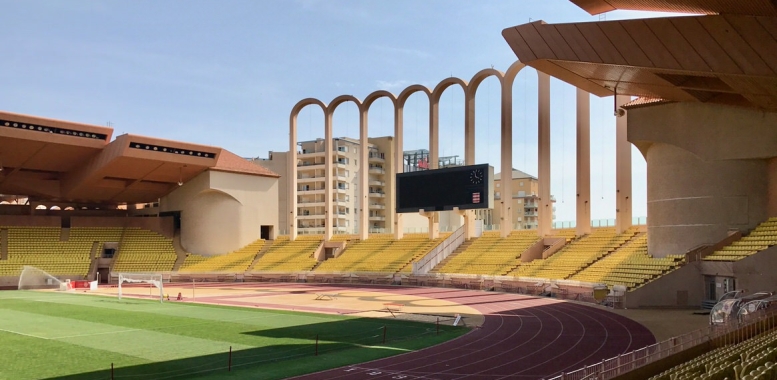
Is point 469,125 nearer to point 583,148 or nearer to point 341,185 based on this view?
point 583,148

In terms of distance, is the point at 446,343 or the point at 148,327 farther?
the point at 148,327

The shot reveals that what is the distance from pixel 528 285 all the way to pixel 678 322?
54.4 feet

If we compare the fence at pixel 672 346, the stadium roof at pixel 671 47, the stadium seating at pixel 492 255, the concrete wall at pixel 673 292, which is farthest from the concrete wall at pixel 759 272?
the stadium seating at pixel 492 255

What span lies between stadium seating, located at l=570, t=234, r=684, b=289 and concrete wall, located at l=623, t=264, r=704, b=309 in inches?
30.4

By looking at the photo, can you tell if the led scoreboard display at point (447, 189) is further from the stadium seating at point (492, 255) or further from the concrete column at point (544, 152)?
the stadium seating at point (492, 255)

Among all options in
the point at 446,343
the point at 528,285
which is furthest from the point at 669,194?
the point at 446,343

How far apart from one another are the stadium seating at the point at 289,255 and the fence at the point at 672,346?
4548cm

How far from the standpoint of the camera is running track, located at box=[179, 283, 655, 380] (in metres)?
18.9

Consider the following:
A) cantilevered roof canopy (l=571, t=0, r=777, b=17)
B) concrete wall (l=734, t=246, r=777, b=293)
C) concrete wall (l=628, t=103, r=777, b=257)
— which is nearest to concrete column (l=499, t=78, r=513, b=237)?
concrete wall (l=628, t=103, r=777, b=257)

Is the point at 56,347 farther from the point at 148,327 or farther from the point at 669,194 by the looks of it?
the point at 669,194

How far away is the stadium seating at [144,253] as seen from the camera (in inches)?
2542

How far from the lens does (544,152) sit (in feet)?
167

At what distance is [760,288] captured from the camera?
3080 cm

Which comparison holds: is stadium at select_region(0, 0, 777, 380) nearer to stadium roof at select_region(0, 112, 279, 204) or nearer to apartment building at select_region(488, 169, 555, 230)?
stadium roof at select_region(0, 112, 279, 204)
